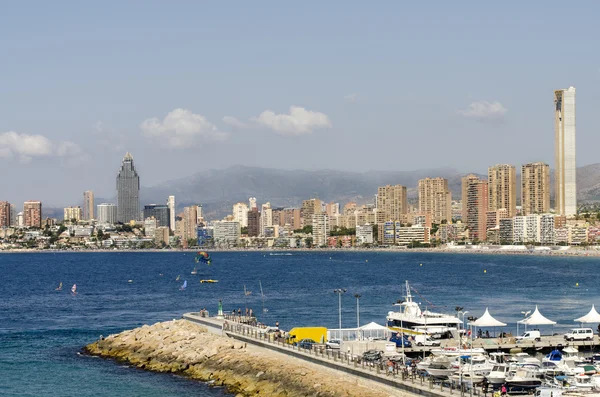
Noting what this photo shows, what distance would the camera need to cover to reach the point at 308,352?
4219 cm

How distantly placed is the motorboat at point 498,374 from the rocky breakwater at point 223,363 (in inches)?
171

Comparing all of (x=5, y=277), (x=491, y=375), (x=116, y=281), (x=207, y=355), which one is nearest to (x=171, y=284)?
(x=116, y=281)

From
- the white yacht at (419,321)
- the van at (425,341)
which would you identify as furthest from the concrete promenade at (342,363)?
the white yacht at (419,321)

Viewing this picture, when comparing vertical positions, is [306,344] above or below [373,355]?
above

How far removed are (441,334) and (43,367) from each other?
69.7ft

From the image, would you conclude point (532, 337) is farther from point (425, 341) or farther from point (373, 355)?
point (373, 355)

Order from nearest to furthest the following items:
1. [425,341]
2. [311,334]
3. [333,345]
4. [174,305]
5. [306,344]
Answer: [306,344] < [333,345] < [311,334] < [425,341] < [174,305]

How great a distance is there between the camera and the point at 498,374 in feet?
121

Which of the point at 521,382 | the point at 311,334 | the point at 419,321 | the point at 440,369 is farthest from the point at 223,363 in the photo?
the point at 521,382

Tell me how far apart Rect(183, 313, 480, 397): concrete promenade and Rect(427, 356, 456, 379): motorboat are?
2.17 metres

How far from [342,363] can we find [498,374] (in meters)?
6.18

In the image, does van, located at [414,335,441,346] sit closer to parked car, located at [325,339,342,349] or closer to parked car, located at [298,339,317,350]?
parked car, located at [325,339,342,349]

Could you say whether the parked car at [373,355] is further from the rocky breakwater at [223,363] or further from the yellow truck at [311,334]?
the yellow truck at [311,334]

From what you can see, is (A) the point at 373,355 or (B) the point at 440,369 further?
(A) the point at 373,355
